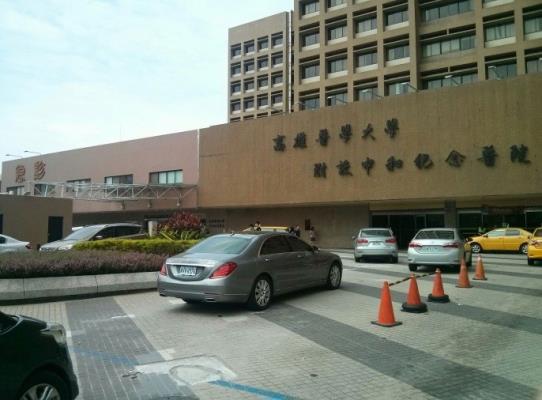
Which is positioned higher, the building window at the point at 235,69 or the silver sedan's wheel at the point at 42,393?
the building window at the point at 235,69

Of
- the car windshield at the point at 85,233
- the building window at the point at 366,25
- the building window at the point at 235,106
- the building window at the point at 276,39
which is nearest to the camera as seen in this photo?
the car windshield at the point at 85,233

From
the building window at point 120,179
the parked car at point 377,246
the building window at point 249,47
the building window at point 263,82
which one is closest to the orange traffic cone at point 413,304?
the parked car at point 377,246

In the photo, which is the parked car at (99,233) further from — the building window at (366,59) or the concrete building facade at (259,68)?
the concrete building facade at (259,68)

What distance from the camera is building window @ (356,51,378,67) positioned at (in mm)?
52469

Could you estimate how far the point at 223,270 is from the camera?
8.81 meters

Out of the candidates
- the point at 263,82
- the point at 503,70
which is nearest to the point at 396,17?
the point at 503,70

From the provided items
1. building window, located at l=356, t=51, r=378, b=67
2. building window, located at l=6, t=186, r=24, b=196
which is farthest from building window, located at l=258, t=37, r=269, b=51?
building window, located at l=6, t=186, r=24, b=196

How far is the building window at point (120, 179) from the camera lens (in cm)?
4591

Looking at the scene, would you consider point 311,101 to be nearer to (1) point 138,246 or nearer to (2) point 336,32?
(2) point 336,32

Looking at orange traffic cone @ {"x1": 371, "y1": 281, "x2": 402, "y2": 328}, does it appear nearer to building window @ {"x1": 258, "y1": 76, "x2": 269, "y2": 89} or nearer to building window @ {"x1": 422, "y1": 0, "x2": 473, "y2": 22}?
building window @ {"x1": 422, "y1": 0, "x2": 473, "y2": 22}

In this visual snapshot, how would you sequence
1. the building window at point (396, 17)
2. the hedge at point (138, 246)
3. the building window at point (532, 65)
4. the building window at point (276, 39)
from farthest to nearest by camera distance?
the building window at point (276, 39)
the building window at point (396, 17)
the building window at point (532, 65)
the hedge at point (138, 246)

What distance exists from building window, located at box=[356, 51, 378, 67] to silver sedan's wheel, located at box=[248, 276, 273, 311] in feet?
154

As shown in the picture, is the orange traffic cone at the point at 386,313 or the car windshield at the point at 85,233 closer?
the orange traffic cone at the point at 386,313

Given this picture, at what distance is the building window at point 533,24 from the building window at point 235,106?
162ft
